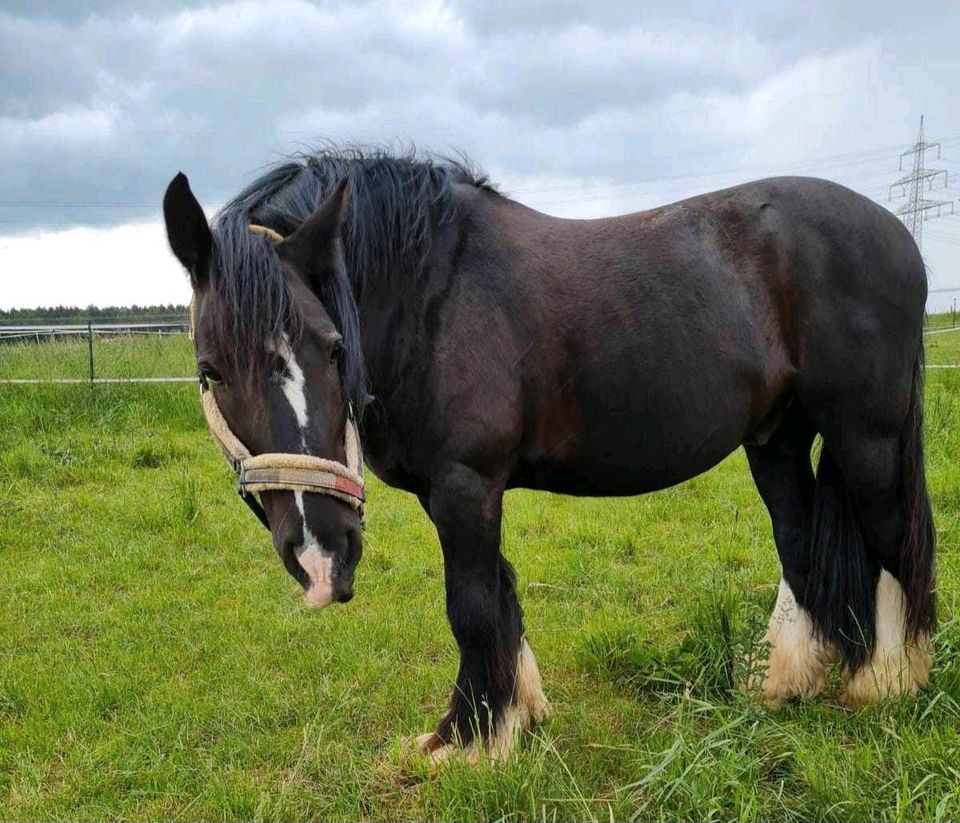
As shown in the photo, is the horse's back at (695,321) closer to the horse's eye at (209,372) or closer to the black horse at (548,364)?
the black horse at (548,364)

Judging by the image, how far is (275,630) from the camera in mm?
4016

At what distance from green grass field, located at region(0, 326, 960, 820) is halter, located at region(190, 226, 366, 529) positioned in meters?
1.04

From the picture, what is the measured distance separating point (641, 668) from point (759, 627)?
57 centimetres

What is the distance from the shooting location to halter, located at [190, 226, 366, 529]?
1.94 m

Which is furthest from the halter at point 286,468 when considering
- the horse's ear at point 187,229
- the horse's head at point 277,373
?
the horse's ear at point 187,229

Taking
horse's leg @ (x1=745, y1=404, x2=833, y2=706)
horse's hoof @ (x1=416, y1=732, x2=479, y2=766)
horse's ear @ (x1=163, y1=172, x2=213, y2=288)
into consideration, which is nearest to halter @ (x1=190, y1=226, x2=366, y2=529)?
horse's ear @ (x1=163, y1=172, x2=213, y2=288)

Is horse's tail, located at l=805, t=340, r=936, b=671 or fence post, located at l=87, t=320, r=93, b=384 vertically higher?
fence post, located at l=87, t=320, r=93, b=384

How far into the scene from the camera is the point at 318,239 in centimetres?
213

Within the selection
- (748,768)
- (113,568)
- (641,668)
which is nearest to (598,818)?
(748,768)

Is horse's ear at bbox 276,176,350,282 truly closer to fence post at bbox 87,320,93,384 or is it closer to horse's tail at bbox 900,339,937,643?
horse's tail at bbox 900,339,937,643

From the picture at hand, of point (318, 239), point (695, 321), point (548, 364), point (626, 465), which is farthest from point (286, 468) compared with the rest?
point (695, 321)

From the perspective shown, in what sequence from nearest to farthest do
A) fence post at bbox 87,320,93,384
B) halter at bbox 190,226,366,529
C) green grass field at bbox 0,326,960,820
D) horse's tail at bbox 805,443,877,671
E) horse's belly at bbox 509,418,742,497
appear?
1. halter at bbox 190,226,366,529
2. green grass field at bbox 0,326,960,820
3. horse's belly at bbox 509,418,742,497
4. horse's tail at bbox 805,443,877,671
5. fence post at bbox 87,320,93,384

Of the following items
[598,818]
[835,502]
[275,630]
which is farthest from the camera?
[275,630]

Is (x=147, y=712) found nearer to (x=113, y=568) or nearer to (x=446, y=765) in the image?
(x=446, y=765)
